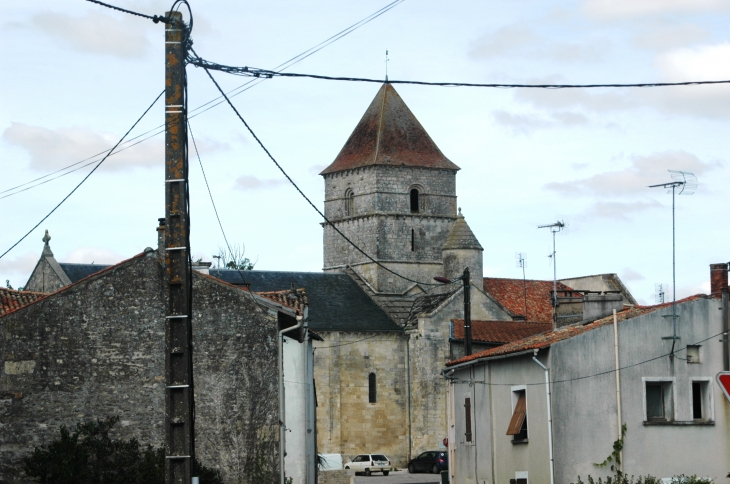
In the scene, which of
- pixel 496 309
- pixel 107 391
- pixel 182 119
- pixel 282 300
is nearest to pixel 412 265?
pixel 496 309

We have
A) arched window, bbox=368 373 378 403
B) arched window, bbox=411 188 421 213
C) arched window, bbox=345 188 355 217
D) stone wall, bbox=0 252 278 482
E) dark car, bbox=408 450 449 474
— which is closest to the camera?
stone wall, bbox=0 252 278 482

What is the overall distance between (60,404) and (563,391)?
1030 centimetres

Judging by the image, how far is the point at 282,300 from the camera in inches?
1232

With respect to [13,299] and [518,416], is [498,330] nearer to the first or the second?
[518,416]

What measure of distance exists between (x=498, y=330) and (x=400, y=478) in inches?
297

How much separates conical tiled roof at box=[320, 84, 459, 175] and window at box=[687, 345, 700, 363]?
44.9 m

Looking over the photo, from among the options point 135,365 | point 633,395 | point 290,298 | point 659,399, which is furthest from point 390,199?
point 633,395

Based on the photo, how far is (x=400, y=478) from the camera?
169ft

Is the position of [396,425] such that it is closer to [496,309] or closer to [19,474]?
[496,309]

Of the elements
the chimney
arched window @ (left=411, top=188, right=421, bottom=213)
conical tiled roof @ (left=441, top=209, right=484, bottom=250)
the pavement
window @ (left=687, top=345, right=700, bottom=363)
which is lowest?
the pavement

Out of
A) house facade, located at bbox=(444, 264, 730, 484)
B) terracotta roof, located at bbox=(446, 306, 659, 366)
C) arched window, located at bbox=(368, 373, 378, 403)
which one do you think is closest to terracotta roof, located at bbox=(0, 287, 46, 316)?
terracotta roof, located at bbox=(446, 306, 659, 366)

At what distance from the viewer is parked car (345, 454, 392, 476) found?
56.8 meters

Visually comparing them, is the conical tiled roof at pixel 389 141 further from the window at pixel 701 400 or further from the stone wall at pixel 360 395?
the window at pixel 701 400

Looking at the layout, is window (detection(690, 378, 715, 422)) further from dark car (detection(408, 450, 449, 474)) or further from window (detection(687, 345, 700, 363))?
dark car (detection(408, 450, 449, 474))
